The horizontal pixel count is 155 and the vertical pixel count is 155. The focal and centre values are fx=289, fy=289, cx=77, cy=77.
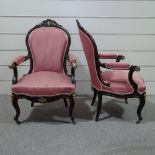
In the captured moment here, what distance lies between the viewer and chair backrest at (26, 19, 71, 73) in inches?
124

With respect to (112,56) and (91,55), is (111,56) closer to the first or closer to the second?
(112,56)

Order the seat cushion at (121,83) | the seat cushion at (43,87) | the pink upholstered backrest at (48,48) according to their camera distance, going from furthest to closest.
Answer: the pink upholstered backrest at (48,48)
the seat cushion at (121,83)
the seat cushion at (43,87)

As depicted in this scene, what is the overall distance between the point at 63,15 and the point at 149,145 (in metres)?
1.75

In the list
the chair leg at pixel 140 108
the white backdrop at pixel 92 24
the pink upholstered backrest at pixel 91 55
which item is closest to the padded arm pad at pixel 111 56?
the white backdrop at pixel 92 24

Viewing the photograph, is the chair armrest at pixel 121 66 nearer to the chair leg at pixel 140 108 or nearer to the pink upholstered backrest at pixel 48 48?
the chair leg at pixel 140 108

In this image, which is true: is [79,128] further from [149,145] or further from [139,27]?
[139,27]

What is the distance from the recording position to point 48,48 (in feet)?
10.3

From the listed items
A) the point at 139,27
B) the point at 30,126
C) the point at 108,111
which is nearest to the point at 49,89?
the point at 30,126

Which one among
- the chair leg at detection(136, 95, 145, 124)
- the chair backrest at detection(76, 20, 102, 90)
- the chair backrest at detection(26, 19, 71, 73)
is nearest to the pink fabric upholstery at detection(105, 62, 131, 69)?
the chair backrest at detection(76, 20, 102, 90)

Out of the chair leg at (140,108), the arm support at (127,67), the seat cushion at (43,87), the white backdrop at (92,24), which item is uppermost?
the white backdrop at (92,24)

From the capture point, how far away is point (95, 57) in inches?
110

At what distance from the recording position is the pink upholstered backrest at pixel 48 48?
124 inches

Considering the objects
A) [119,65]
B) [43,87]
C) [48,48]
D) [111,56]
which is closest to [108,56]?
[111,56]

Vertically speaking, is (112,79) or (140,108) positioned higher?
(112,79)
